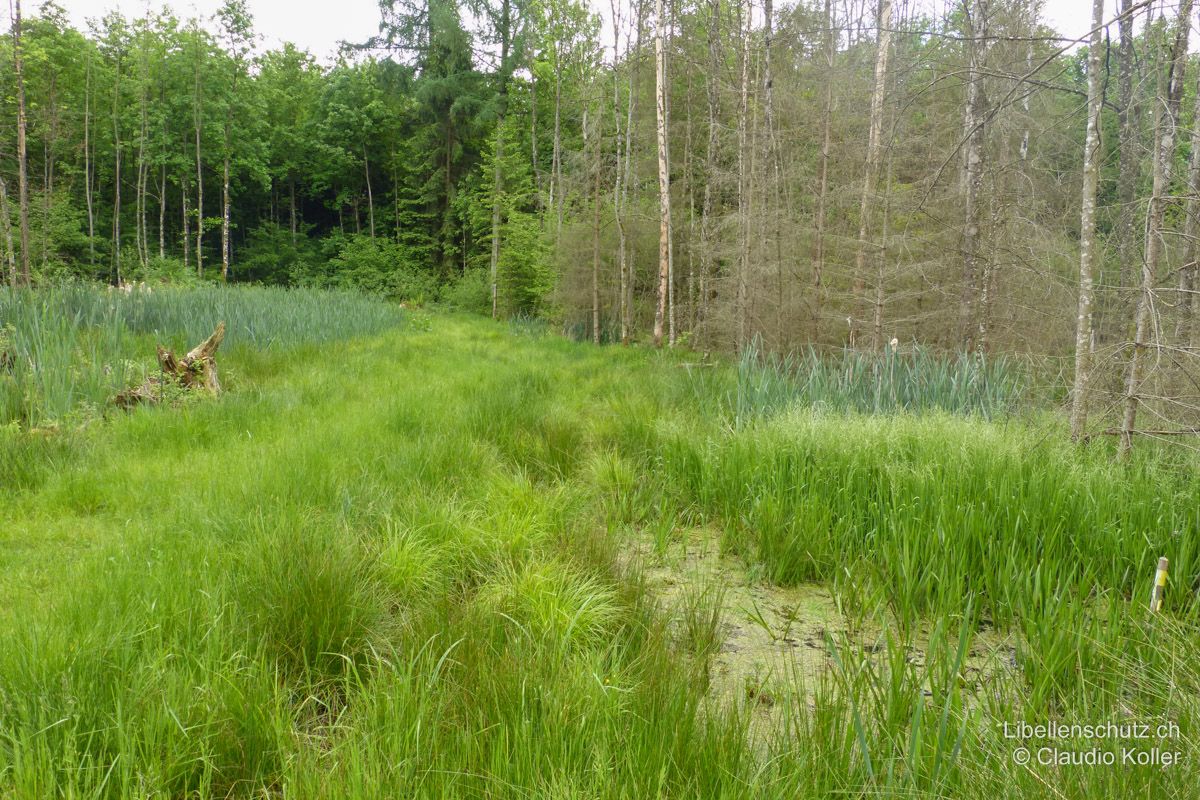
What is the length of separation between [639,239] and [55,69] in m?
23.3

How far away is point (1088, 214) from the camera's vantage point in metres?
3.48

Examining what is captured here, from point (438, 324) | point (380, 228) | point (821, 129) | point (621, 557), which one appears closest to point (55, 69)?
point (380, 228)

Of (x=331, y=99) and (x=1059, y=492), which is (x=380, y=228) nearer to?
(x=331, y=99)

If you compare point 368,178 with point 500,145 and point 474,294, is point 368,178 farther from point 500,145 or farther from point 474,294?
point 500,145

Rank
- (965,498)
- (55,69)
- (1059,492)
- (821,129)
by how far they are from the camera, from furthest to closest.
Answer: (55,69) → (821,129) → (965,498) → (1059,492)

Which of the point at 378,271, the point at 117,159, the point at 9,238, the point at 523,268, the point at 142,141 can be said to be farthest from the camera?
the point at 378,271

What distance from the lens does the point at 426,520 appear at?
3113mm

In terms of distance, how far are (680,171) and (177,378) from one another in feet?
44.7

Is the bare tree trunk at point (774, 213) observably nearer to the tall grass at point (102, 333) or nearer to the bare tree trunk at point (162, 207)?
the tall grass at point (102, 333)

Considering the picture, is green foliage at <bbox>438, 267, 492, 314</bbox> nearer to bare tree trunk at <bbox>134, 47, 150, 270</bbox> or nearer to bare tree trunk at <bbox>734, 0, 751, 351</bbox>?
bare tree trunk at <bbox>134, 47, 150, 270</bbox>

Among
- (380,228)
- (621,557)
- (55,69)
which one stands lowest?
(621,557)

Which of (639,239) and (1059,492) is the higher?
(639,239)

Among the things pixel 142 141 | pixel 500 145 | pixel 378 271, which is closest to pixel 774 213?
pixel 500 145

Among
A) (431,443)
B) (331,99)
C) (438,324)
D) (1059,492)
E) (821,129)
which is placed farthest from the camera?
(331,99)
